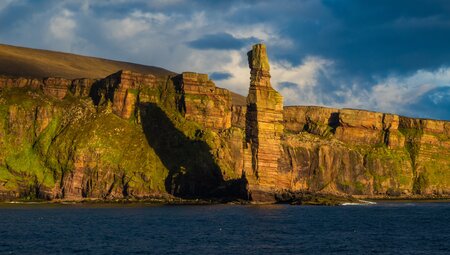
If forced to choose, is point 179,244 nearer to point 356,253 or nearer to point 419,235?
point 356,253

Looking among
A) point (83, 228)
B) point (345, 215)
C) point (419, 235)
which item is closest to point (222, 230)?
point (83, 228)

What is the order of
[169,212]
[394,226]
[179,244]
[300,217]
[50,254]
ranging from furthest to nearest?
1. [169,212]
2. [300,217]
3. [394,226]
4. [179,244]
5. [50,254]

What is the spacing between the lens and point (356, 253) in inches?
3649

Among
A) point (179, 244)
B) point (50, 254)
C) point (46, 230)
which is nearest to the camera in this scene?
point (50, 254)

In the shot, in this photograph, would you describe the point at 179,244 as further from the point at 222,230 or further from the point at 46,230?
the point at 46,230

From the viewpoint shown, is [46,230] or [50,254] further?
[46,230]

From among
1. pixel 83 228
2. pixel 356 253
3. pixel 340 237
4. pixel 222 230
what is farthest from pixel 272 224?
pixel 356 253

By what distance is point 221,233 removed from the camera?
11844cm

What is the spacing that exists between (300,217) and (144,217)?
109ft

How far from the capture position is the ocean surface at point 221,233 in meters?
96.8

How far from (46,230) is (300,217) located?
188 ft

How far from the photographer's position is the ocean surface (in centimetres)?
9681

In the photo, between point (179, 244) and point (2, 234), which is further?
point (2, 234)

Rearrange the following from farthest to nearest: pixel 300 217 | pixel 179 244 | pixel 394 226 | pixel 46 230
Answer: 1. pixel 300 217
2. pixel 394 226
3. pixel 46 230
4. pixel 179 244
